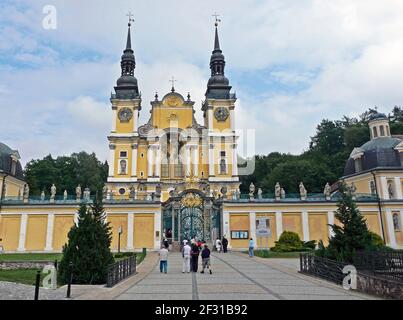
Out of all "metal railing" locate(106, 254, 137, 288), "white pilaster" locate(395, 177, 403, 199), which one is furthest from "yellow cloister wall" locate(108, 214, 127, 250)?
"white pilaster" locate(395, 177, 403, 199)

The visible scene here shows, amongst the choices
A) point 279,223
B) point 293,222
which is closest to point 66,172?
point 279,223

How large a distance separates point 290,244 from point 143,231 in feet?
42.4

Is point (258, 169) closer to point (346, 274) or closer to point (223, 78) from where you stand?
point (223, 78)

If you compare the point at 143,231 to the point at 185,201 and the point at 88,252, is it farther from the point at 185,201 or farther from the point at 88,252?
the point at 88,252

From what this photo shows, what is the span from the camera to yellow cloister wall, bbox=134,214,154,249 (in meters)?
33.2

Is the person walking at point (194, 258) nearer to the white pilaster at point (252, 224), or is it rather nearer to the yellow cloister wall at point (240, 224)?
the yellow cloister wall at point (240, 224)

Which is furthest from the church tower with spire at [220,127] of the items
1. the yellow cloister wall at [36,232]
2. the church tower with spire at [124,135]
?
the yellow cloister wall at [36,232]

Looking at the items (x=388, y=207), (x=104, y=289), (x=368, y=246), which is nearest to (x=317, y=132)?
(x=388, y=207)

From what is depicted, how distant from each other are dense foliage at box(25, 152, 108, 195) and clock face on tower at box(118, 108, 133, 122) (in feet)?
51.8

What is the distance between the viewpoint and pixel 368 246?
1496cm

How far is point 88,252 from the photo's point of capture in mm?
14680

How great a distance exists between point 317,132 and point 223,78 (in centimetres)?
3394

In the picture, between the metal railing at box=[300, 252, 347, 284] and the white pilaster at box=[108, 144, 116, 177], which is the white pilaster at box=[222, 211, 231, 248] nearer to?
the metal railing at box=[300, 252, 347, 284]

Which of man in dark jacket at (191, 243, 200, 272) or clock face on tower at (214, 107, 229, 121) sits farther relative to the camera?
clock face on tower at (214, 107, 229, 121)
